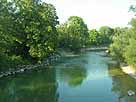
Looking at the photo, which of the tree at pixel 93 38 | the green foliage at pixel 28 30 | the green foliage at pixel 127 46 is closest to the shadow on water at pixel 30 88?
the green foliage at pixel 28 30

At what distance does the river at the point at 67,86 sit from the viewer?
43406 mm

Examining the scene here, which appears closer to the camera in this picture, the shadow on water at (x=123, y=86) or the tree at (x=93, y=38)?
the shadow on water at (x=123, y=86)

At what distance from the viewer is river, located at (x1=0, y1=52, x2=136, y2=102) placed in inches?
1709

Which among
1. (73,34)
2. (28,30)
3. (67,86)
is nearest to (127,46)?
(67,86)

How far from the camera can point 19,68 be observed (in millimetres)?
69188

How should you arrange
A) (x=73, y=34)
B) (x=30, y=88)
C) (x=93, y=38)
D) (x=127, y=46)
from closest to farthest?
1. (x=30, y=88)
2. (x=127, y=46)
3. (x=73, y=34)
4. (x=93, y=38)

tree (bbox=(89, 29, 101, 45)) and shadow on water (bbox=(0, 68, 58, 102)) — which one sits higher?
tree (bbox=(89, 29, 101, 45))

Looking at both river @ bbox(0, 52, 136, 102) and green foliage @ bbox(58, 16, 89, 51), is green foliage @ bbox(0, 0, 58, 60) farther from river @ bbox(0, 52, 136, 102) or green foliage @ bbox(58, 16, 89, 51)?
green foliage @ bbox(58, 16, 89, 51)

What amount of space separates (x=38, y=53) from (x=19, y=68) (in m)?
8.11

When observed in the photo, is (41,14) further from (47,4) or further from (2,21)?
(2,21)

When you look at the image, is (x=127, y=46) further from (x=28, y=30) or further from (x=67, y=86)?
(x=28, y=30)

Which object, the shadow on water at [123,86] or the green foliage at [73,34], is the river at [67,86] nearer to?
the shadow on water at [123,86]

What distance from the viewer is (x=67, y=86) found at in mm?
52906

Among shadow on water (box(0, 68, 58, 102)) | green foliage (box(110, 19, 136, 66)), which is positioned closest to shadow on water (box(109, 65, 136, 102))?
green foliage (box(110, 19, 136, 66))
